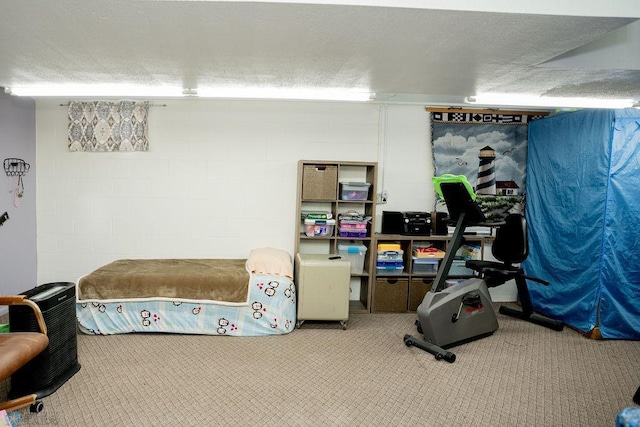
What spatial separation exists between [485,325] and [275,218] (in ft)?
8.33

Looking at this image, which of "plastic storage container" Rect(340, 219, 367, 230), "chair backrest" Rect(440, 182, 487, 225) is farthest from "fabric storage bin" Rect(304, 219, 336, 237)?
"chair backrest" Rect(440, 182, 487, 225)

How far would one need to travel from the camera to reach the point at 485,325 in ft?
12.9

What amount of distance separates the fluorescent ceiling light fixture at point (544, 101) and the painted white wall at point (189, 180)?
3.74 ft

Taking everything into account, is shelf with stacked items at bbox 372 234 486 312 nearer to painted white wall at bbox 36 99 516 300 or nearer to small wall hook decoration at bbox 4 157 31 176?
painted white wall at bbox 36 99 516 300

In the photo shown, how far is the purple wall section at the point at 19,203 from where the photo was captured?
4156mm

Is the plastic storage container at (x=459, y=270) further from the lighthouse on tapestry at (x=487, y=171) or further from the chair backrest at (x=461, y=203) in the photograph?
the chair backrest at (x=461, y=203)

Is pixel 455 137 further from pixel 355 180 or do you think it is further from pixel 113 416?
pixel 113 416

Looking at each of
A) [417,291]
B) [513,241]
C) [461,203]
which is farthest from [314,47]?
[417,291]

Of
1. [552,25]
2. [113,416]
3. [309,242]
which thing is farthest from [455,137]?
[113,416]

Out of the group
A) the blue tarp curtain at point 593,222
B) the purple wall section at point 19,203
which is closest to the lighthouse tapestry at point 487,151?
the blue tarp curtain at point 593,222

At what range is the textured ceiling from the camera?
2111 millimetres

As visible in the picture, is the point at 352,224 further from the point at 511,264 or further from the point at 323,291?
the point at 511,264

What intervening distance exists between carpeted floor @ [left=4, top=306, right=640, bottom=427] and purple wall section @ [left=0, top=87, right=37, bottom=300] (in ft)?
4.28

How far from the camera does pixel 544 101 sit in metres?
4.25
